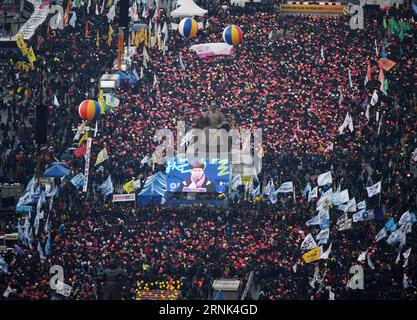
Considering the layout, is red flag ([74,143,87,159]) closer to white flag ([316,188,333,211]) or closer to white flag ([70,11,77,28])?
white flag ([316,188,333,211])

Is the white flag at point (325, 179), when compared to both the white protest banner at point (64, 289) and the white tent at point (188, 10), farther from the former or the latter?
the white tent at point (188, 10)

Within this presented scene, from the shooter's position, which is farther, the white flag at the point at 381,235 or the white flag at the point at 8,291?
the white flag at the point at 381,235

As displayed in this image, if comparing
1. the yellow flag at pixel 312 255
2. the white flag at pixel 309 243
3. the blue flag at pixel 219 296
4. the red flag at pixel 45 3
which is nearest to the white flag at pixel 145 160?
the white flag at pixel 309 243

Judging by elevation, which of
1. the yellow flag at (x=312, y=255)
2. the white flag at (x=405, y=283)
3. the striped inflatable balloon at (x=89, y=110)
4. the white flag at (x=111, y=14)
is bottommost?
the white flag at (x=405, y=283)

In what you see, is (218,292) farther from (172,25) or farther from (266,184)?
(172,25)
